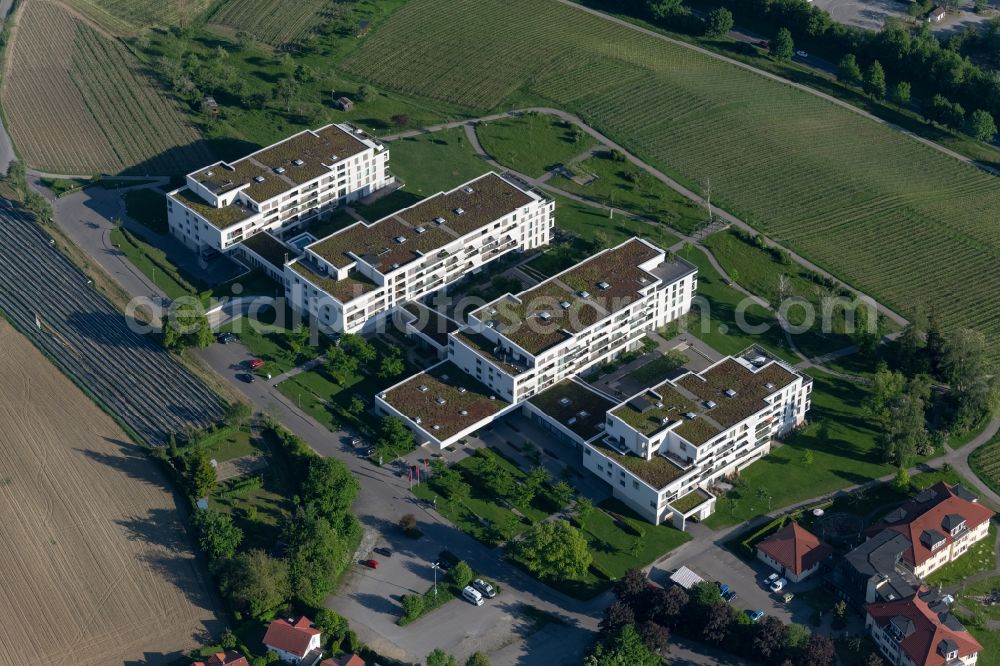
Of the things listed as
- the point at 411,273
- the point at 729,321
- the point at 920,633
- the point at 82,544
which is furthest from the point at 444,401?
the point at 920,633

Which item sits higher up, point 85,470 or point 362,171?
point 362,171

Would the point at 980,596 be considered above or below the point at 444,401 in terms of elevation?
below

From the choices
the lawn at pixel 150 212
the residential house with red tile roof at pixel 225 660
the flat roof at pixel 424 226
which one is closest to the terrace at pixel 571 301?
the flat roof at pixel 424 226

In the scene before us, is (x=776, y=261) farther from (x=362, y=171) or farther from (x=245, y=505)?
(x=245, y=505)

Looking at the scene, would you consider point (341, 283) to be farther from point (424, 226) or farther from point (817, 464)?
point (817, 464)

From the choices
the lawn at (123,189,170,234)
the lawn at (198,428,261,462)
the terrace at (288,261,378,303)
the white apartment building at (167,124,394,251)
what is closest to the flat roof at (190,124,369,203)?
the white apartment building at (167,124,394,251)

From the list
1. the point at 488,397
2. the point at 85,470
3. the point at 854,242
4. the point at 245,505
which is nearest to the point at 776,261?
the point at 854,242

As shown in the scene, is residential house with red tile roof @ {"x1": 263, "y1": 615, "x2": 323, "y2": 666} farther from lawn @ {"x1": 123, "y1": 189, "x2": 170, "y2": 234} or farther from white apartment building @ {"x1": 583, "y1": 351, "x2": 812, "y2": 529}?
lawn @ {"x1": 123, "y1": 189, "x2": 170, "y2": 234}
